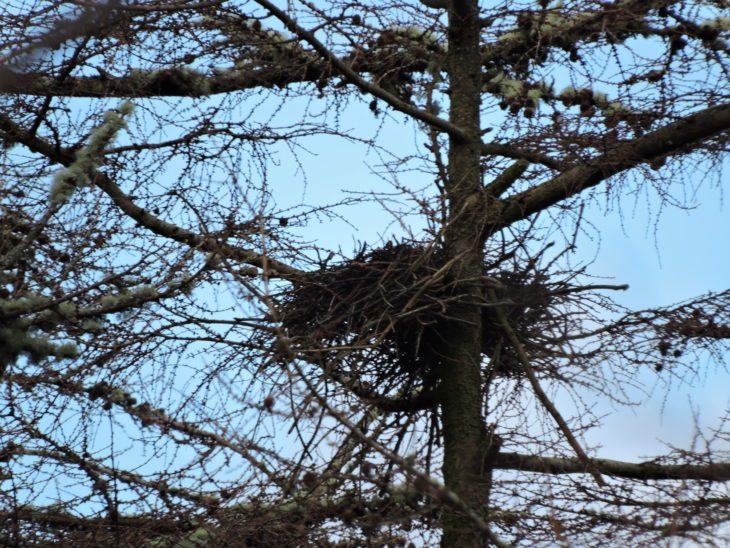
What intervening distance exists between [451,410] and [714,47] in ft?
10.1

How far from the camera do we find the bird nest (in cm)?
606

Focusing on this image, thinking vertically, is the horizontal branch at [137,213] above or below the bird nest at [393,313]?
above

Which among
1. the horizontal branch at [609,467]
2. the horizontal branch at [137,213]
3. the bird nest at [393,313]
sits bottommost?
the horizontal branch at [609,467]

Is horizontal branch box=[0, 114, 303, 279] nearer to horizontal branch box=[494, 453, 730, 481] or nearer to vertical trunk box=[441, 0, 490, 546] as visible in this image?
vertical trunk box=[441, 0, 490, 546]

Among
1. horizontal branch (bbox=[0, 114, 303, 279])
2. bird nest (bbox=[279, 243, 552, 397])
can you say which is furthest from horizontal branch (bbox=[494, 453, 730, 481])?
horizontal branch (bbox=[0, 114, 303, 279])

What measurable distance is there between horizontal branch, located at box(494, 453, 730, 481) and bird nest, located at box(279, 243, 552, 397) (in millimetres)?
651

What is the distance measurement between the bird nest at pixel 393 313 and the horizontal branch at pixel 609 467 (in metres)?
0.65

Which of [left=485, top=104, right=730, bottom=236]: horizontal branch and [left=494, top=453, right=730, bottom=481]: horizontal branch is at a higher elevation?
[left=485, top=104, right=730, bottom=236]: horizontal branch

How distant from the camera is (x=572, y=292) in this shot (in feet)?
21.9

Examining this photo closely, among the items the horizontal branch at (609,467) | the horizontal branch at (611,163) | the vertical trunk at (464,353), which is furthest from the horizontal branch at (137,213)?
the horizontal branch at (609,467)

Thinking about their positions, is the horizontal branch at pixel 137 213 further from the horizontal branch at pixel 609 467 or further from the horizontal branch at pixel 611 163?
the horizontal branch at pixel 609 467

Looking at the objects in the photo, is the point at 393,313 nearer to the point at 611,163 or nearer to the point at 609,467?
the point at 611,163

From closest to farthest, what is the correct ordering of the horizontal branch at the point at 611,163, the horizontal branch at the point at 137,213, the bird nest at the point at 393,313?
1. the bird nest at the point at 393,313
2. the horizontal branch at the point at 611,163
3. the horizontal branch at the point at 137,213

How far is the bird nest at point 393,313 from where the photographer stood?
606cm
